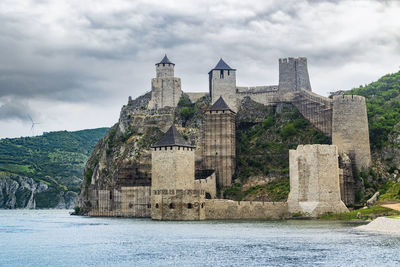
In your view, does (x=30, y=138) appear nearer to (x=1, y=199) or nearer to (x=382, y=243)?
(x=1, y=199)

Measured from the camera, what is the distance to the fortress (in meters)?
61.1

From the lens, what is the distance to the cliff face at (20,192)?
143 meters

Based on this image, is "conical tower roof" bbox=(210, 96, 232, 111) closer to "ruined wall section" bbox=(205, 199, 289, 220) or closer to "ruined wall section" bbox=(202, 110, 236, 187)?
"ruined wall section" bbox=(202, 110, 236, 187)

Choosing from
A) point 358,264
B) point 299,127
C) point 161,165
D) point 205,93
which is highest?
point 205,93

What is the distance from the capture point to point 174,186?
62.0m

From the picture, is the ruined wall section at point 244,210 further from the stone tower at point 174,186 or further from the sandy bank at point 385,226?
the sandy bank at point 385,226

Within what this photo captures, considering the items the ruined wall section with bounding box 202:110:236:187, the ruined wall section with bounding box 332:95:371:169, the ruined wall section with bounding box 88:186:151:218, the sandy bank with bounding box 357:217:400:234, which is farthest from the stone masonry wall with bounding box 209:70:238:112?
the sandy bank with bounding box 357:217:400:234

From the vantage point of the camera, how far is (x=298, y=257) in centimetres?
3459

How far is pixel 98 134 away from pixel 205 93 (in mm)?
100780

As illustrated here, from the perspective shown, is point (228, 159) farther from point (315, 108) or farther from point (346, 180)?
point (346, 180)

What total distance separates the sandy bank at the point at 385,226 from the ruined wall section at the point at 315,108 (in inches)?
971

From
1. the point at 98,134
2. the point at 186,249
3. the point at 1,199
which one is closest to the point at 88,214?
the point at 186,249

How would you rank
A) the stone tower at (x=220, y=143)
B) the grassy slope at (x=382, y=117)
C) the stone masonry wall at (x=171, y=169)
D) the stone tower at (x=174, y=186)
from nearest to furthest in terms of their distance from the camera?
the stone tower at (x=174, y=186) → the stone masonry wall at (x=171, y=169) → the grassy slope at (x=382, y=117) → the stone tower at (x=220, y=143)

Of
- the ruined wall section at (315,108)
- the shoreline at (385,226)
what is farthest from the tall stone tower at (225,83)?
the shoreline at (385,226)
